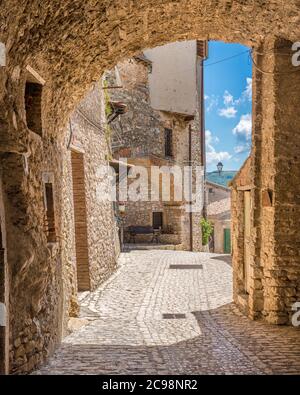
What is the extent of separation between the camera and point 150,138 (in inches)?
964

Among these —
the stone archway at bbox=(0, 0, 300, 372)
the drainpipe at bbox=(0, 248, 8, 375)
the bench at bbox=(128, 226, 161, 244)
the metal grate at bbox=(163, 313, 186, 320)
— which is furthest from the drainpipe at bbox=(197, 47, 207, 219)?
the drainpipe at bbox=(0, 248, 8, 375)

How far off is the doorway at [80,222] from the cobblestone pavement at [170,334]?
1.58 ft

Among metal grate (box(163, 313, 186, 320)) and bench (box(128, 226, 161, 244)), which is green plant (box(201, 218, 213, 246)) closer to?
bench (box(128, 226, 161, 244))

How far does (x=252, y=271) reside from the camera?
8.55 metres

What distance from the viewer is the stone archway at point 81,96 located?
4406mm

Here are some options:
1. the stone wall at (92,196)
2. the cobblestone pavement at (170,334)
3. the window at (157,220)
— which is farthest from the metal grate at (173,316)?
the window at (157,220)

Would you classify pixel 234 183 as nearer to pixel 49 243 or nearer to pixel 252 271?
pixel 252 271

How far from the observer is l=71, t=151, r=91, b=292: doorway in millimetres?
11320

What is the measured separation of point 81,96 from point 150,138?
56.8ft

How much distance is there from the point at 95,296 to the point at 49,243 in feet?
17.4

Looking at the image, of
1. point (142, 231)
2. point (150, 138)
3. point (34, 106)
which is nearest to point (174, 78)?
point (150, 138)

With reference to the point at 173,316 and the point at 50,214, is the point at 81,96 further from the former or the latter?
the point at 173,316

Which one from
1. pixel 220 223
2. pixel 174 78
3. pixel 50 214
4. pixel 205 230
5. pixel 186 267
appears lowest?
pixel 186 267
